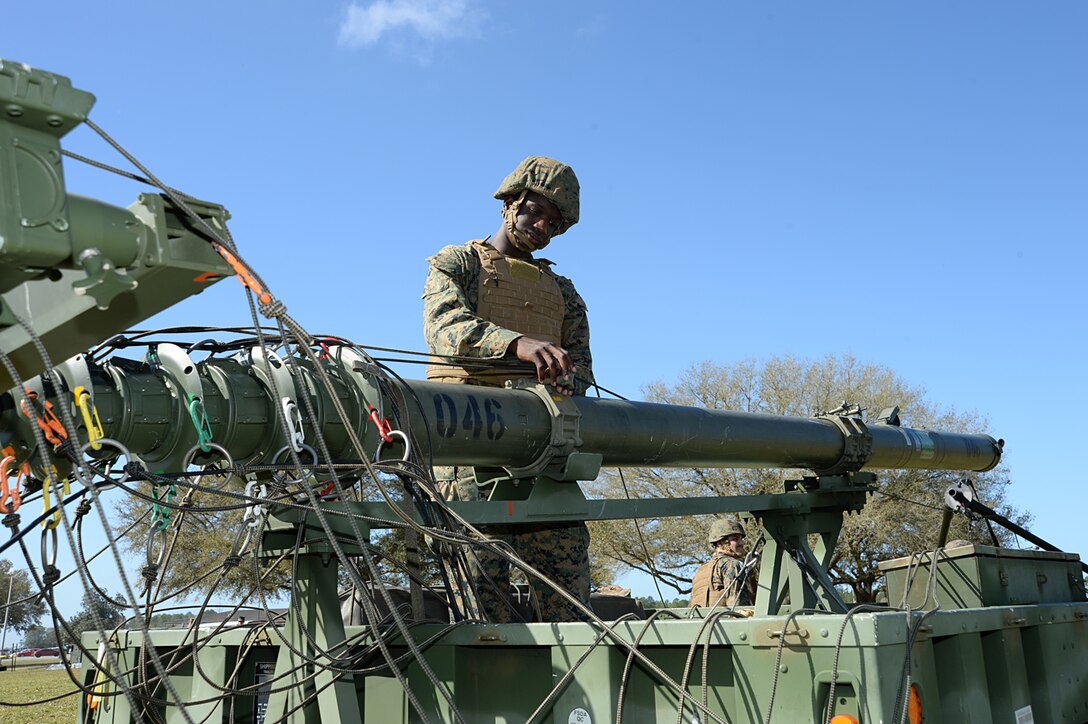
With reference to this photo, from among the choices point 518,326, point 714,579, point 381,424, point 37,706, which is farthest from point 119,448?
point 37,706

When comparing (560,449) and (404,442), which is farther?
(560,449)

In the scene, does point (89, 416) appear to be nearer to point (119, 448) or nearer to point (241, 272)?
point (119, 448)

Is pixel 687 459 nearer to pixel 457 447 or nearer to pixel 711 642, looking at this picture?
pixel 457 447

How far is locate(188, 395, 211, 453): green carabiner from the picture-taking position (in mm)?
3525

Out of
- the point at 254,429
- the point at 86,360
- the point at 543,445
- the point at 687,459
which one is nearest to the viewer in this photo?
the point at 86,360

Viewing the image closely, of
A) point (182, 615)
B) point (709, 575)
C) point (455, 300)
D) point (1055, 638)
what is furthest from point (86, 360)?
point (709, 575)

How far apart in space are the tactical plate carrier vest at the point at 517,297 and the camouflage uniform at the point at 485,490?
2.1 inches

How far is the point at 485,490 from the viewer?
17.0 feet

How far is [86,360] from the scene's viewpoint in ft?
11.3

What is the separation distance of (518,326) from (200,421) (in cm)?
215

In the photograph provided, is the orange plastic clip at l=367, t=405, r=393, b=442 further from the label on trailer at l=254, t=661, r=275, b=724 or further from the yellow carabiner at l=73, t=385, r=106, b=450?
the label on trailer at l=254, t=661, r=275, b=724

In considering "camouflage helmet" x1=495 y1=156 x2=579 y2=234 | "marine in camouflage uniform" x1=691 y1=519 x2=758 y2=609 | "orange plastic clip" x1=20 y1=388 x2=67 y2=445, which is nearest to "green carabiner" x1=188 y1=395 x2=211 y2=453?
"orange plastic clip" x1=20 y1=388 x2=67 y2=445

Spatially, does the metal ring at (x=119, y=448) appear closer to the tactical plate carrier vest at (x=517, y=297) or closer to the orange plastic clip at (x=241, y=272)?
the orange plastic clip at (x=241, y=272)

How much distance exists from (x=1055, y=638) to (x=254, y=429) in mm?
3189
